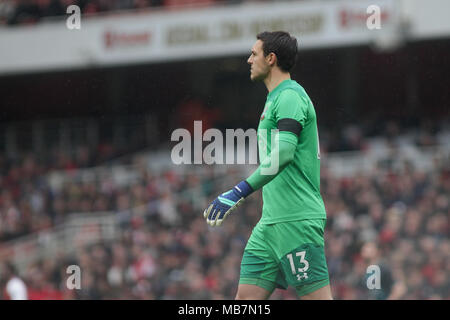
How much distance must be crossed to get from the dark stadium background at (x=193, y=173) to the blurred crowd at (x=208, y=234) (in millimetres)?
27

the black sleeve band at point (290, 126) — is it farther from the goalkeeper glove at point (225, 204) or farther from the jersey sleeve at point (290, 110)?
the goalkeeper glove at point (225, 204)

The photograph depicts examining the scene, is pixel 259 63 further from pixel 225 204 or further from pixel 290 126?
pixel 225 204

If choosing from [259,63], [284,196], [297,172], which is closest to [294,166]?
[297,172]

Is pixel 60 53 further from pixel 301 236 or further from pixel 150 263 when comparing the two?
pixel 301 236

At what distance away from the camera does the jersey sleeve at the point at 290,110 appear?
→ 448 centimetres

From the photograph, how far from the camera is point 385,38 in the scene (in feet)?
52.1

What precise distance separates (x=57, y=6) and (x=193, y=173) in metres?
5.62

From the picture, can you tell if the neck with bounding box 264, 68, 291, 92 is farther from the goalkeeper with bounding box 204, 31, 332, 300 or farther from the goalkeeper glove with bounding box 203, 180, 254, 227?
the goalkeeper glove with bounding box 203, 180, 254, 227

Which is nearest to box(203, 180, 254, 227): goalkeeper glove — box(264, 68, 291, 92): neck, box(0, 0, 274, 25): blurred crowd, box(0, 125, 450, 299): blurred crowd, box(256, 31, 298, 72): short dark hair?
box(264, 68, 291, 92): neck

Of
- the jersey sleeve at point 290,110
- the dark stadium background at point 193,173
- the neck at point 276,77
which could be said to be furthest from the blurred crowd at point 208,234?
the jersey sleeve at point 290,110

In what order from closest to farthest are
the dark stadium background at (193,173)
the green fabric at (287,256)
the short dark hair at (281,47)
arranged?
the green fabric at (287,256) → the short dark hair at (281,47) → the dark stadium background at (193,173)

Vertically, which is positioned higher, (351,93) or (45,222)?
(351,93)

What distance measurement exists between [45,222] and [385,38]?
7460mm
